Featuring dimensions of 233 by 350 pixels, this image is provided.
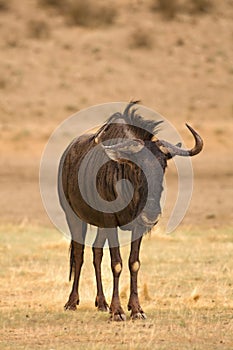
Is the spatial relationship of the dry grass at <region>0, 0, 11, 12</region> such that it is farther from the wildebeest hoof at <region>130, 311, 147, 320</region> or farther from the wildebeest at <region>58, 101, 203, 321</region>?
the wildebeest hoof at <region>130, 311, 147, 320</region>

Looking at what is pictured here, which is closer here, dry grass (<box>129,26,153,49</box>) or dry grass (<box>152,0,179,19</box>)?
dry grass (<box>129,26,153,49</box>)

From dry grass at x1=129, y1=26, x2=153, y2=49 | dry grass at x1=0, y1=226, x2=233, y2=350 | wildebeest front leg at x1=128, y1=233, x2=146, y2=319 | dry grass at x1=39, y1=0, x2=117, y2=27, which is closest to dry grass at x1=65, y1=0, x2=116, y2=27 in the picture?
dry grass at x1=39, y1=0, x2=117, y2=27

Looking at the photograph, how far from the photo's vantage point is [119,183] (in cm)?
988

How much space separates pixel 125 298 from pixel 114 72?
1014 inches

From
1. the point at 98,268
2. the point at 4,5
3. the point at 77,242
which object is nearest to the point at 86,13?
the point at 4,5

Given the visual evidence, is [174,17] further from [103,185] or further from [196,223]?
[103,185]

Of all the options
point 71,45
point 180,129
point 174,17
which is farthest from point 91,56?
point 180,129

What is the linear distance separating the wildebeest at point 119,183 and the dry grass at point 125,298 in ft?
1.46

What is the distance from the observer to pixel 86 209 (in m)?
10.6

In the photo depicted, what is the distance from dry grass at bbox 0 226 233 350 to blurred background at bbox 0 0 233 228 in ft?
22.6

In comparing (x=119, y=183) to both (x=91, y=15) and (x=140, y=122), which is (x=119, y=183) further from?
(x=91, y=15)

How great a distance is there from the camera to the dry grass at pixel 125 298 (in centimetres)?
870

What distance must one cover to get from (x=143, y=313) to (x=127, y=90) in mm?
25389

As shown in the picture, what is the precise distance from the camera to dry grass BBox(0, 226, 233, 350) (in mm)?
8703
